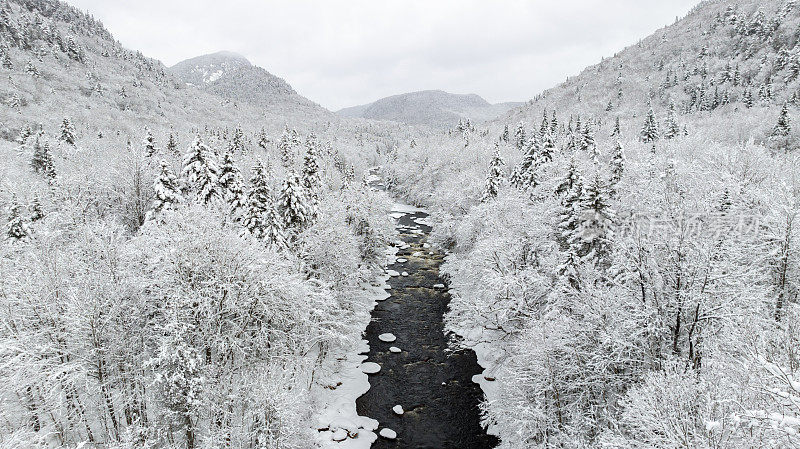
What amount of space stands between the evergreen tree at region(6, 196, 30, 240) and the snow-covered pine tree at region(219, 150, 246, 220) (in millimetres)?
12214

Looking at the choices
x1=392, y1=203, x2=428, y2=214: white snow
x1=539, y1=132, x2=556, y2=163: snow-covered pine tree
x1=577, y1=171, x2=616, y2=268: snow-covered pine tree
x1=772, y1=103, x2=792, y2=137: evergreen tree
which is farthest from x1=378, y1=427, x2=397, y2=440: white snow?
x1=772, y1=103, x2=792, y2=137: evergreen tree

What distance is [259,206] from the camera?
26.5m

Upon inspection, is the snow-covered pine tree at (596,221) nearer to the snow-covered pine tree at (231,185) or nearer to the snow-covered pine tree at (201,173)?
the snow-covered pine tree at (231,185)

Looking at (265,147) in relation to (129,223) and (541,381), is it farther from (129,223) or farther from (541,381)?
(541,381)

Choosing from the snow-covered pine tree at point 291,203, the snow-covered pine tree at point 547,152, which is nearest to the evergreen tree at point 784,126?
the snow-covered pine tree at point 547,152

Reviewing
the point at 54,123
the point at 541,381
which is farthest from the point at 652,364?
the point at 54,123

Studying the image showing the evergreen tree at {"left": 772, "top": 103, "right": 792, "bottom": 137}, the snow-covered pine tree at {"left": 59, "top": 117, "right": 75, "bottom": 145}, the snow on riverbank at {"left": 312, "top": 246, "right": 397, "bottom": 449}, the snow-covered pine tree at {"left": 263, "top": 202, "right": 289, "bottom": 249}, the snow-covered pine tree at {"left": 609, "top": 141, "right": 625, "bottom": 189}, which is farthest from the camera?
the snow-covered pine tree at {"left": 59, "top": 117, "right": 75, "bottom": 145}

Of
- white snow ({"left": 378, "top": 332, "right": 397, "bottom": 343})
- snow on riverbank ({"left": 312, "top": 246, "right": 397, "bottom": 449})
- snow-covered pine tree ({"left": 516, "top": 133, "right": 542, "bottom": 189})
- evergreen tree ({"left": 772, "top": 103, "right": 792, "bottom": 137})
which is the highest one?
evergreen tree ({"left": 772, "top": 103, "right": 792, "bottom": 137})

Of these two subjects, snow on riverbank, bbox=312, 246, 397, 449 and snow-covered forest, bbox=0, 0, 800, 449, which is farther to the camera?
snow on riverbank, bbox=312, 246, 397, 449

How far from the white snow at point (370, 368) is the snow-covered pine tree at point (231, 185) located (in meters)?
14.7

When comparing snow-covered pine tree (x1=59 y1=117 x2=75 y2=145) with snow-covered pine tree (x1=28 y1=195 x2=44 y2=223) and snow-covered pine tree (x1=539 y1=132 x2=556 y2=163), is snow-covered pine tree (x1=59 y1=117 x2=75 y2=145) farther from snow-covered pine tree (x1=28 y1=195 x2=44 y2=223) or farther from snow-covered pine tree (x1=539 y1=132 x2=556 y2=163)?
snow-covered pine tree (x1=539 y1=132 x2=556 y2=163)

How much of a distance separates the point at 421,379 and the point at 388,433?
534cm

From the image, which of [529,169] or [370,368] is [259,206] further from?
[529,169]

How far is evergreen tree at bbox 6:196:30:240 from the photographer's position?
82.0ft
